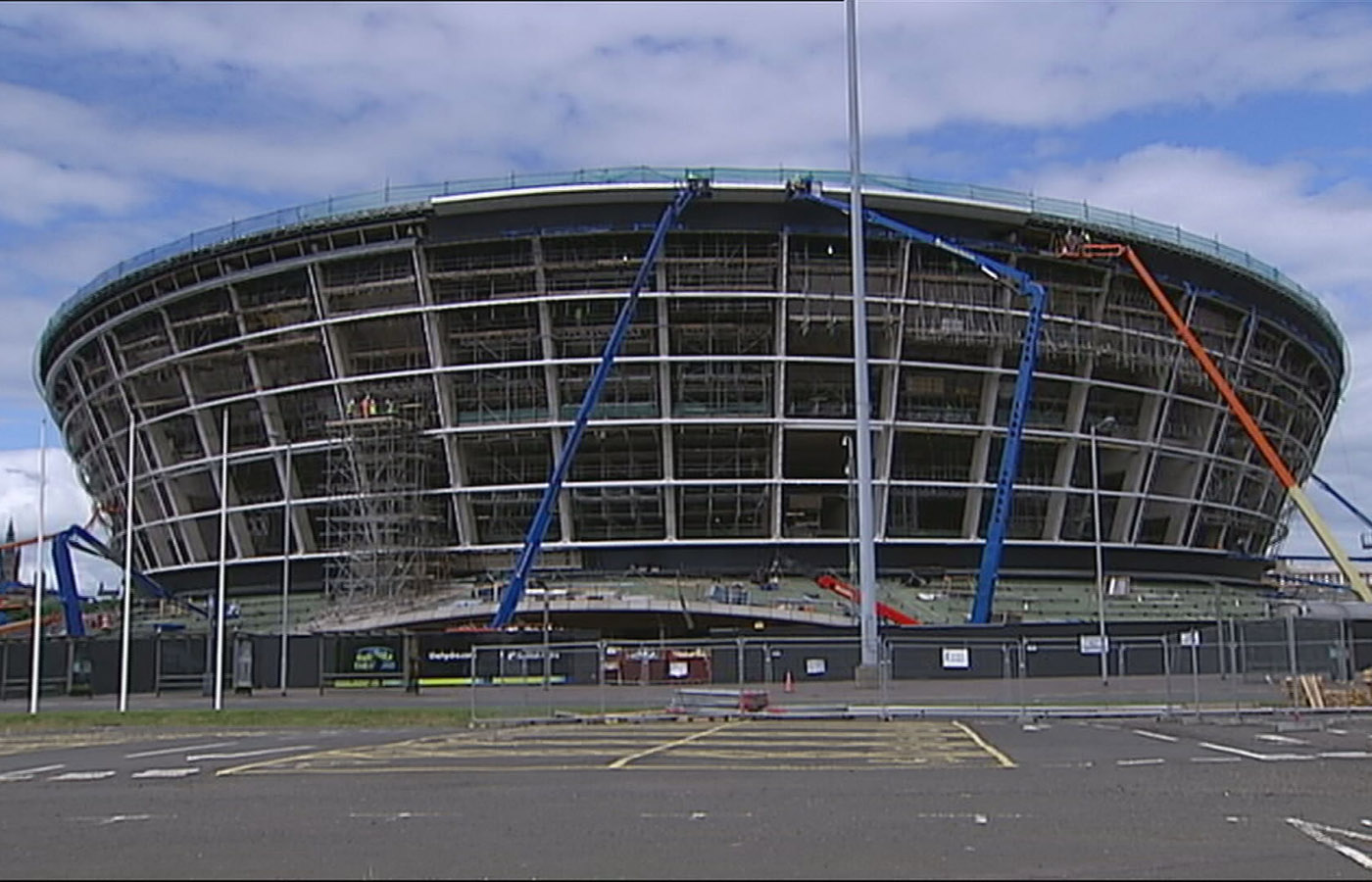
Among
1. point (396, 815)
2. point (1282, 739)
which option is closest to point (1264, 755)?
point (1282, 739)

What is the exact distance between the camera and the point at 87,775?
69.8ft

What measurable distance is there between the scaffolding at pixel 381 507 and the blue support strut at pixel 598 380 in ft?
21.7

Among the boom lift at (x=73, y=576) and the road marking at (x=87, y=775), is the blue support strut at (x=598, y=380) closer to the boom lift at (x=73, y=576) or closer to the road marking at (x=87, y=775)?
the boom lift at (x=73, y=576)

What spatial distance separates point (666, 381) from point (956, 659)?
26.6 m

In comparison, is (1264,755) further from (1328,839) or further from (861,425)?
(861,425)

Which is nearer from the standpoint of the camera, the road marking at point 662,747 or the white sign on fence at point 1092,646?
the road marking at point 662,747

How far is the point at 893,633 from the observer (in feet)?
175

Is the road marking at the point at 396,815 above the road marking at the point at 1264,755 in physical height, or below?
above

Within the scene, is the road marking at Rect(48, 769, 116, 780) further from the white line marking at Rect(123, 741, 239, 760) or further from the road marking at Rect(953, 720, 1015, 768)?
the road marking at Rect(953, 720, 1015, 768)

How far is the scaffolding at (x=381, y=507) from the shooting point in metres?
70.1

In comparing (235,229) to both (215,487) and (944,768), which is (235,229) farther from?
(944,768)

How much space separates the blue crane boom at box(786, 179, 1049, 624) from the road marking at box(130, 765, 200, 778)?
43091 millimetres

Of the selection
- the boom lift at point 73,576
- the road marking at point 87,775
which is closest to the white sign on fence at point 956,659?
the road marking at point 87,775

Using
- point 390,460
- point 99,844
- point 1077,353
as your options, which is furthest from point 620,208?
point 99,844
